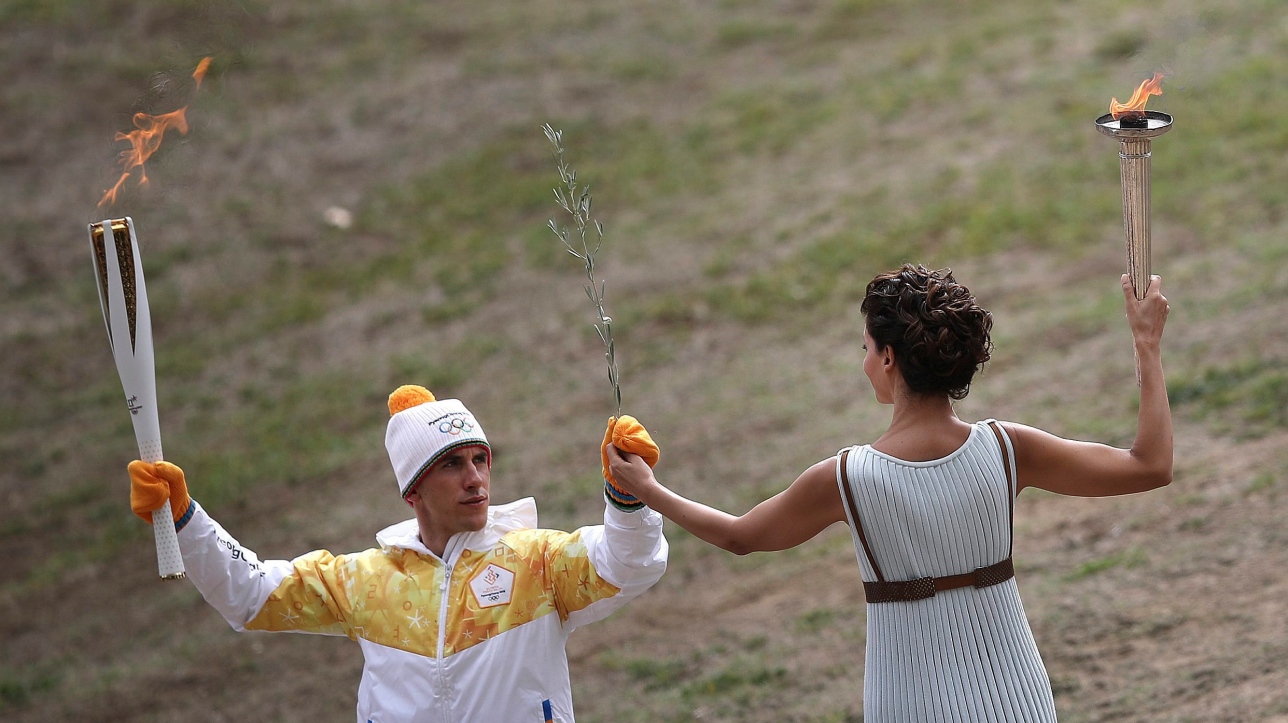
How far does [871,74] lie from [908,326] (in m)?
11.0

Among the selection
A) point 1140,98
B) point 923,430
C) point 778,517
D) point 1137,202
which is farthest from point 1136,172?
point 778,517

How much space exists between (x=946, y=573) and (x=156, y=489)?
1914 mm

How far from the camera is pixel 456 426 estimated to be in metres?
3.41

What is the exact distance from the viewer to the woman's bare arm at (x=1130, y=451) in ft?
8.71

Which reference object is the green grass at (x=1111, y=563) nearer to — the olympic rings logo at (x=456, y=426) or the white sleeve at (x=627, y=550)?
the white sleeve at (x=627, y=550)

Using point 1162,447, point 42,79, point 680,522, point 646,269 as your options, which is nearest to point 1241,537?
point 1162,447

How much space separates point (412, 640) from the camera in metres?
3.19

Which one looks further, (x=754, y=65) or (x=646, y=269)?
(x=754, y=65)

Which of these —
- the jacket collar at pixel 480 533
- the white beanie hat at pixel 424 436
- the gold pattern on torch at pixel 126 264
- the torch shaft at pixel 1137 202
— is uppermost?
the gold pattern on torch at pixel 126 264

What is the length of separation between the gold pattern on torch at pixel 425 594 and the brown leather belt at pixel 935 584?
0.75 meters

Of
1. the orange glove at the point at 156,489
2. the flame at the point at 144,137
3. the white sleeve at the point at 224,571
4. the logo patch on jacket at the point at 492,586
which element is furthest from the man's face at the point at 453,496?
the flame at the point at 144,137

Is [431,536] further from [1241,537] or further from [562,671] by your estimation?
[1241,537]

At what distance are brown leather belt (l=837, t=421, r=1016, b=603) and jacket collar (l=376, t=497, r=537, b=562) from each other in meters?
0.98

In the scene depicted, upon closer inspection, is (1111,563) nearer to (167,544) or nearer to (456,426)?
(456,426)
